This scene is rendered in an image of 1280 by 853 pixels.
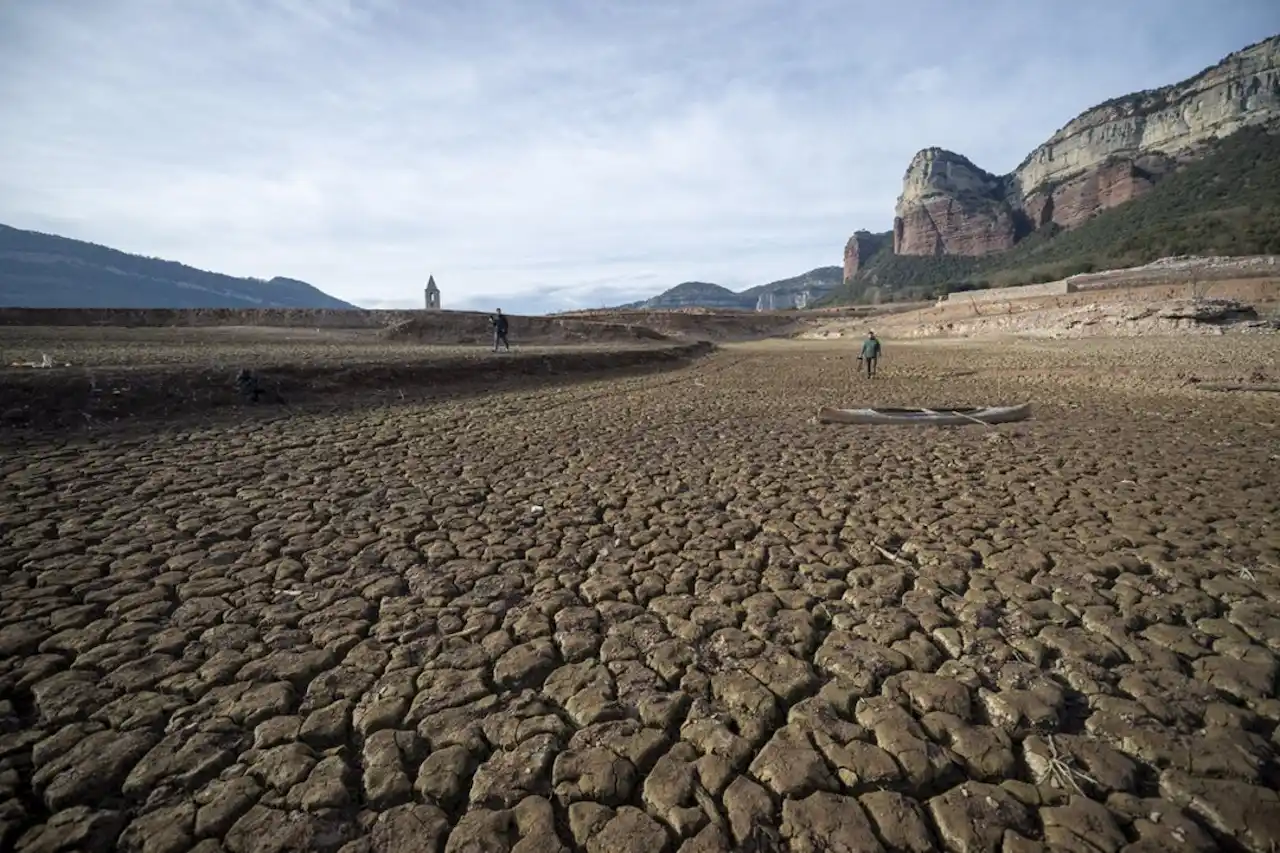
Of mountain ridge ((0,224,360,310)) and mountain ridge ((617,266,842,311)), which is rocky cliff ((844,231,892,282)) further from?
mountain ridge ((0,224,360,310))

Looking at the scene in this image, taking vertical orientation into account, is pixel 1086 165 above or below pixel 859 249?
above

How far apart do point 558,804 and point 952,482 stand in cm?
489

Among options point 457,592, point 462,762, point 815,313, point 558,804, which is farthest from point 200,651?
point 815,313

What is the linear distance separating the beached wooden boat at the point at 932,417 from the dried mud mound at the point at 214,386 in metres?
8.47

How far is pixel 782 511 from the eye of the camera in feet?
15.3

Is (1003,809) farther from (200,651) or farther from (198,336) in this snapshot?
(198,336)

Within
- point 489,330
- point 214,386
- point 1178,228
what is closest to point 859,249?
point 1178,228

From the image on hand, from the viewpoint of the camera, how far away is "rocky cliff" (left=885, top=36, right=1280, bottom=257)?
8369 centimetres

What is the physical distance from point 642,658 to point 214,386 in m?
10.4

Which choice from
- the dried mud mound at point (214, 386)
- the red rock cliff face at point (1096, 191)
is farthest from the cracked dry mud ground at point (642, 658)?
the red rock cliff face at point (1096, 191)

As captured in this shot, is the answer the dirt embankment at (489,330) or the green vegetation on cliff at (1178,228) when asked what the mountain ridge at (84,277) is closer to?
the dirt embankment at (489,330)

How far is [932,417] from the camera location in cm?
791

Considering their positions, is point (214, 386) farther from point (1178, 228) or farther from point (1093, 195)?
point (1093, 195)

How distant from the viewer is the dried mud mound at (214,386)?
25.2 ft
